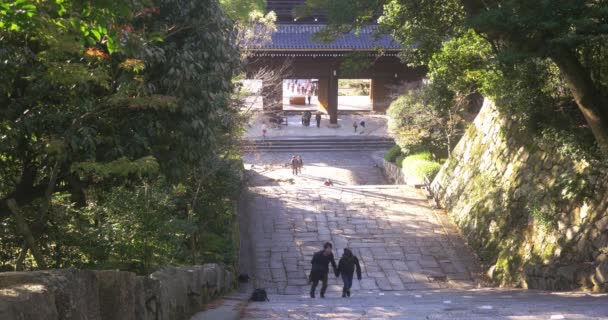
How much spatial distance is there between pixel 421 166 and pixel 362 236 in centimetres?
530

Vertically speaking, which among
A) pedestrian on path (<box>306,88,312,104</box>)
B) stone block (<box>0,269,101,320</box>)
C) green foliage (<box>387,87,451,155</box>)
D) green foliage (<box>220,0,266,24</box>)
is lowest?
stone block (<box>0,269,101,320</box>)

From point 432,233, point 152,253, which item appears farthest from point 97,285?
point 432,233

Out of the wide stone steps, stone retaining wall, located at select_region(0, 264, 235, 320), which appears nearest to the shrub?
the wide stone steps

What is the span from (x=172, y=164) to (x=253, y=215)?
297 inches

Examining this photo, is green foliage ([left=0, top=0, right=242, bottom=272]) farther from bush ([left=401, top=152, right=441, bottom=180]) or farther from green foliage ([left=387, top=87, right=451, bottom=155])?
green foliage ([left=387, top=87, right=451, bottom=155])

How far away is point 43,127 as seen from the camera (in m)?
6.46

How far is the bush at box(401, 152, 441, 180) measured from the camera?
59.7 feet

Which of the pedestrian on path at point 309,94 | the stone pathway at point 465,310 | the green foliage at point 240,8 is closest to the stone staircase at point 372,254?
the stone pathway at point 465,310

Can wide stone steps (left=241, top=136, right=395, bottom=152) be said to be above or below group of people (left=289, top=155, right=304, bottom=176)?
above

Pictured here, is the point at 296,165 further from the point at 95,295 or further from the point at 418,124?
the point at 95,295

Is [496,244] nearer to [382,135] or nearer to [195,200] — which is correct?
[195,200]

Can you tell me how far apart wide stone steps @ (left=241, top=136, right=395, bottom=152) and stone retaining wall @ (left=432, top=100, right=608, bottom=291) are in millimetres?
13545

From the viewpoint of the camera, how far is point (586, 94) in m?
8.45

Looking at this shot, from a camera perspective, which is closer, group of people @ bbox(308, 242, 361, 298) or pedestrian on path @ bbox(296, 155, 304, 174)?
group of people @ bbox(308, 242, 361, 298)
